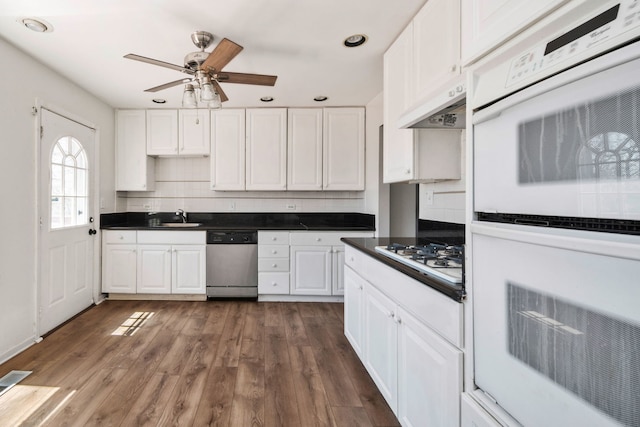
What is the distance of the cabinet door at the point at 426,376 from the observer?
1.00m

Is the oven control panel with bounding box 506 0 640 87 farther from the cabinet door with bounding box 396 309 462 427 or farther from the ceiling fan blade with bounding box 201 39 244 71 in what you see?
the ceiling fan blade with bounding box 201 39 244 71

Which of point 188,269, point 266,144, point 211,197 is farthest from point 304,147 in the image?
point 188,269

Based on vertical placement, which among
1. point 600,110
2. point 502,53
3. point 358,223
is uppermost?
point 502,53

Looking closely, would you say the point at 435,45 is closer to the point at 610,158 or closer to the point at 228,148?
the point at 610,158

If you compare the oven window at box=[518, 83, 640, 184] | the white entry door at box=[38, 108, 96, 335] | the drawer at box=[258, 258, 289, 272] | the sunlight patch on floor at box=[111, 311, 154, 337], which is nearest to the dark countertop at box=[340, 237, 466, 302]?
the oven window at box=[518, 83, 640, 184]

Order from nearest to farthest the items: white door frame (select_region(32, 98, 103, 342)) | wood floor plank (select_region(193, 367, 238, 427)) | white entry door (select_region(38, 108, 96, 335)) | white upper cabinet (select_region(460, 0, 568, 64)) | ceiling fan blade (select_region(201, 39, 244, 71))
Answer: white upper cabinet (select_region(460, 0, 568, 64))
wood floor plank (select_region(193, 367, 238, 427))
ceiling fan blade (select_region(201, 39, 244, 71))
white door frame (select_region(32, 98, 103, 342))
white entry door (select_region(38, 108, 96, 335))

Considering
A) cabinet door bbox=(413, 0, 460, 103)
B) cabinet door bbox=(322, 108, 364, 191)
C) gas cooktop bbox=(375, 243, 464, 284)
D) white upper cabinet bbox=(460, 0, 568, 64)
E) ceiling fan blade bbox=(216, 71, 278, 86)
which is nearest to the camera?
white upper cabinet bbox=(460, 0, 568, 64)

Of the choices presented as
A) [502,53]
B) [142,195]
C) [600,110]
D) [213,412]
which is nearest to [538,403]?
[600,110]

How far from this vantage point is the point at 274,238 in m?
3.52

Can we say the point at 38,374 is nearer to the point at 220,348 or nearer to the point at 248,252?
the point at 220,348

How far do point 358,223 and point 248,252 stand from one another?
1473mm

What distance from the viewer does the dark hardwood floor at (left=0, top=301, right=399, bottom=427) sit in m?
1.63

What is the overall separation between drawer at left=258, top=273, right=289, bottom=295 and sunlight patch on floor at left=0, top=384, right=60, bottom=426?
76.3 inches

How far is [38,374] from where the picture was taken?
6.61ft
